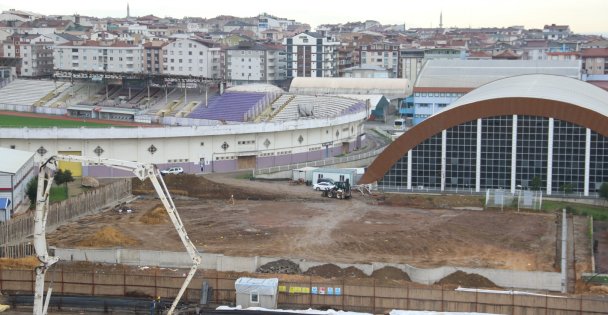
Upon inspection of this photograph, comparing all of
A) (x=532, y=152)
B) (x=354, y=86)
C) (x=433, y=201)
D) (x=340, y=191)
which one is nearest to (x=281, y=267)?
(x=340, y=191)

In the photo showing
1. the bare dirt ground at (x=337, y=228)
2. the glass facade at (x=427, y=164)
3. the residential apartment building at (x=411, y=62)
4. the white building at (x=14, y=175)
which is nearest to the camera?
the bare dirt ground at (x=337, y=228)

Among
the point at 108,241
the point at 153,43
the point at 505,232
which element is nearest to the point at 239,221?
the point at 108,241

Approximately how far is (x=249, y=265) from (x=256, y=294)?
2391 millimetres

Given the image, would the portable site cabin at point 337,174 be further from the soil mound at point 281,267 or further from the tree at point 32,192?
the soil mound at point 281,267

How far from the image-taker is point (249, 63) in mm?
73562

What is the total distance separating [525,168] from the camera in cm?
2939

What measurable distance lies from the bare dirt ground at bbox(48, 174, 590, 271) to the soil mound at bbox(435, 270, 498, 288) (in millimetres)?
1262

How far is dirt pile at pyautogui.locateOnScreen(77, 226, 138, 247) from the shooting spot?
73.2ft

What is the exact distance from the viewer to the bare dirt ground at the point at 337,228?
71.5 feet

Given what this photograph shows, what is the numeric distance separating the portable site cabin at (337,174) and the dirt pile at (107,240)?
10.4m

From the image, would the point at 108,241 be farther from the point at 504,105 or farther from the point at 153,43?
the point at 153,43

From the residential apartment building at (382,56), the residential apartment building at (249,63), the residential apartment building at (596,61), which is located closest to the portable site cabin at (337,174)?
the residential apartment building at (249,63)

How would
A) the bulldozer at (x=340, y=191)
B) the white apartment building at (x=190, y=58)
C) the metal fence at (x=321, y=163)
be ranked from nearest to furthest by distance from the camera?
the bulldozer at (x=340, y=191)
the metal fence at (x=321, y=163)
the white apartment building at (x=190, y=58)

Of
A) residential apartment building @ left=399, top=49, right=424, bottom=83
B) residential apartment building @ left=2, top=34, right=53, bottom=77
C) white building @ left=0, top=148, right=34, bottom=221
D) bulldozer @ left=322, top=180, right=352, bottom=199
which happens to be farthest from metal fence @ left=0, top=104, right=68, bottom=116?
bulldozer @ left=322, top=180, right=352, bottom=199
